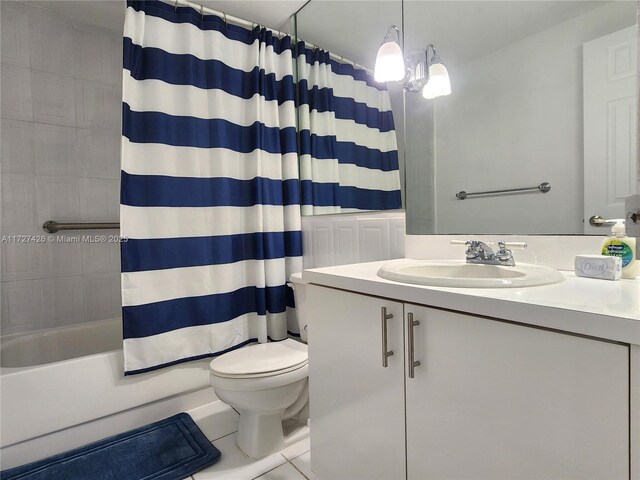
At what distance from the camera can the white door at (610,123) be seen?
92 centimetres

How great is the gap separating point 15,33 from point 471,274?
2661 millimetres

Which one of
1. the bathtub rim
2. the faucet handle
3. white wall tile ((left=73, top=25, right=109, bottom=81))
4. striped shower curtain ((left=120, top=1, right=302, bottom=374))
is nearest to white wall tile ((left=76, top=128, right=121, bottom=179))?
white wall tile ((left=73, top=25, right=109, bottom=81))

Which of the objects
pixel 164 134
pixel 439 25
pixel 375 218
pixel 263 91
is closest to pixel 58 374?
pixel 164 134

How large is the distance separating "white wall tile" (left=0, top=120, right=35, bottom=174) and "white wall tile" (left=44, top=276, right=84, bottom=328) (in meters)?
0.66

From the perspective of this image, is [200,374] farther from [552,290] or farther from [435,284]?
[552,290]

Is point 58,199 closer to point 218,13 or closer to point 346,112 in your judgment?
point 218,13

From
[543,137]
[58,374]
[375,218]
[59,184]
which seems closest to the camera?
[543,137]

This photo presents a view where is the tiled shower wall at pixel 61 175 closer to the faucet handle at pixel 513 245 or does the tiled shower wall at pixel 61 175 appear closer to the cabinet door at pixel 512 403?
the faucet handle at pixel 513 245

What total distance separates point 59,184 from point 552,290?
248 centimetres

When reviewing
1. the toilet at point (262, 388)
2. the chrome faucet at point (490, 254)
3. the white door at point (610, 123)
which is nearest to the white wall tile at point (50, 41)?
the toilet at point (262, 388)

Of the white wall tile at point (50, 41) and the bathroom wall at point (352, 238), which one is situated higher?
the white wall tile at point (50, 41)

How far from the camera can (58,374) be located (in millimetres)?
1445

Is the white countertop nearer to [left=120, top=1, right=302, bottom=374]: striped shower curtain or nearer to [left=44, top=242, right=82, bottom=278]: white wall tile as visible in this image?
[left=120, top=1, right=302, bottom=374]: striped shower curtain

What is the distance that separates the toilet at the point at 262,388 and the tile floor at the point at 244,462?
0.04 meters
